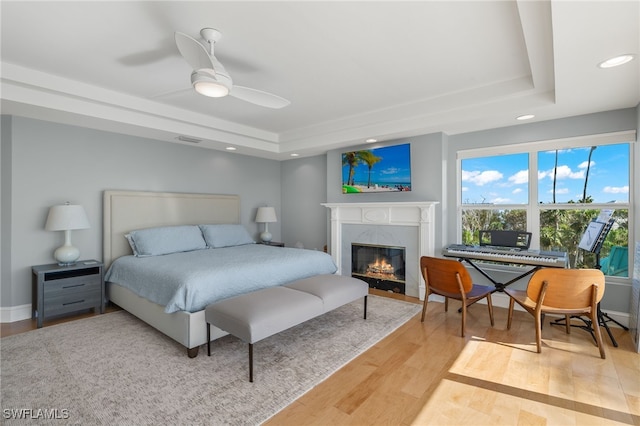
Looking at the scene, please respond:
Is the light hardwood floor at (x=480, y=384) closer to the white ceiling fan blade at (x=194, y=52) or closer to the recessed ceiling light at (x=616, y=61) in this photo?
the recessed ceiling light at (x=616, y=61)

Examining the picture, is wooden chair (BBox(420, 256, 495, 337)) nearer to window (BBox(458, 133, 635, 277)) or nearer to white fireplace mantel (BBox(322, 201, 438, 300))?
white fireplace mantel (BBox(322, 201, 438, 300))

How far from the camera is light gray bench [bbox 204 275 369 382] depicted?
7.53 ft

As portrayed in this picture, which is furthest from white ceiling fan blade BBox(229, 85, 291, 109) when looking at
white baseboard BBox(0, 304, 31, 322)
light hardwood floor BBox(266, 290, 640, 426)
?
white baseboard BBox(0, 304, 31, 322)

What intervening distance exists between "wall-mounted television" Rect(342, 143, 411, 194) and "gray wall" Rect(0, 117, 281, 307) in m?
2.44

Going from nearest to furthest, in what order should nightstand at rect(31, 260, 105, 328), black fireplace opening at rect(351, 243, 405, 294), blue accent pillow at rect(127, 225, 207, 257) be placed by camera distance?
nightstand at rect(31, 260, 105, 328)
blue accent pillow at rect(127, 225, 207, 257)
black fireplace opening at rect(351, 243, 405, 294)

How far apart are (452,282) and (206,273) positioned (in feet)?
7.85

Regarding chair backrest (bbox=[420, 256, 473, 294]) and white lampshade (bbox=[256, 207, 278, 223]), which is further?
white lampshade (bbox=[256, 207, 278, 223])

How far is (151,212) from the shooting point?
14.5 ft

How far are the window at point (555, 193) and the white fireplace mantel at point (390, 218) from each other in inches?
22.0

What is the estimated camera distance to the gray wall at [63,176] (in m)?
3.40

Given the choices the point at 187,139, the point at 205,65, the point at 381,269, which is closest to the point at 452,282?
the point at 381,269

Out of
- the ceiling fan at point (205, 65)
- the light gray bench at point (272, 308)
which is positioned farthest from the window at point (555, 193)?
the ceiling fan at point (205, 65)

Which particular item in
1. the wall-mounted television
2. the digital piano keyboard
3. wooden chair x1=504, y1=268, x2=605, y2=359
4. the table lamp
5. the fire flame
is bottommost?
the fire flame

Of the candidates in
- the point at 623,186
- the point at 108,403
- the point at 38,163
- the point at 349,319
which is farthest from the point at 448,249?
the point at 38,163
